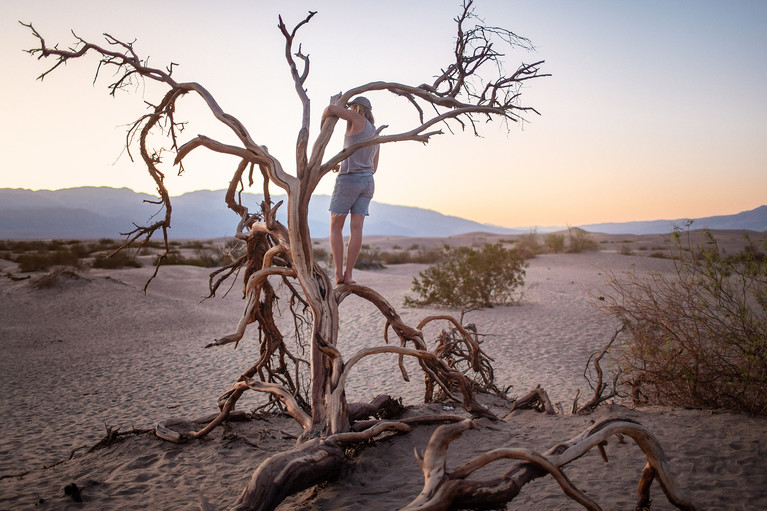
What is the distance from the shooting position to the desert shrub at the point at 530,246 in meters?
27.0

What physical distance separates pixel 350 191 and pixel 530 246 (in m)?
27.6

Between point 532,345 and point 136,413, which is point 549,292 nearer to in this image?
point 532,345

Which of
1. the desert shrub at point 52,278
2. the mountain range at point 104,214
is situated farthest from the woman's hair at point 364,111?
the mountain range at point 104,214

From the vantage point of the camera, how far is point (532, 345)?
28.0ft

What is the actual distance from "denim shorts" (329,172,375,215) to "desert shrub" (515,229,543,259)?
23269 mm

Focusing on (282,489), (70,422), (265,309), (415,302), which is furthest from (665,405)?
(415,302)

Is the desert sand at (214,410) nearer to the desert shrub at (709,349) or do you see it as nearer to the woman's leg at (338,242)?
the desert shrub at (709,349)

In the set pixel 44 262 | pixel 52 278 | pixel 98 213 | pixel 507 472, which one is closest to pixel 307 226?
pixel 507 472

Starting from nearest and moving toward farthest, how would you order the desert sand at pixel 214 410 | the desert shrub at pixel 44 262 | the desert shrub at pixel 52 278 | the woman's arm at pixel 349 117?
Answer: the desert sand at pixel 214 410 → the woman's arm at pixel 349 117 → the desert shrub at pixel 52 278 → the desert shrub at pixel 44 262

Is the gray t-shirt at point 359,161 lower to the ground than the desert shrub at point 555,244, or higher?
higher

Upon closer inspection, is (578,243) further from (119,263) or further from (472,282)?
(119,263)

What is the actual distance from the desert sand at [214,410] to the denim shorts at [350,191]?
2.02m

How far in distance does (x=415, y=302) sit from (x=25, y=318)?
9.31 m

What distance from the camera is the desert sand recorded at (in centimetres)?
310
